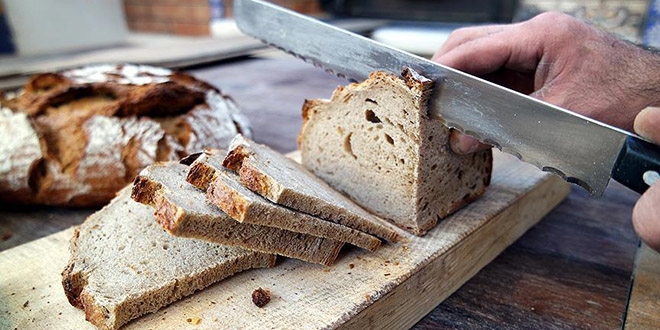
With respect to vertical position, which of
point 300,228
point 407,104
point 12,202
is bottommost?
point 12,202

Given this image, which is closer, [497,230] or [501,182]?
[497,230]

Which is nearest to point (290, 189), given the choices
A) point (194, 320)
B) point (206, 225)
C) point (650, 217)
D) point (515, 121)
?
point (206, 225)

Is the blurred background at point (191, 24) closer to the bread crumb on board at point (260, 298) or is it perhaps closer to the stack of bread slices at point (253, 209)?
the stack of bread slices at point (253, 209)

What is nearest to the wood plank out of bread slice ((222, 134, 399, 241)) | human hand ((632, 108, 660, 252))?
human hand ((632, 108, 660, 252))

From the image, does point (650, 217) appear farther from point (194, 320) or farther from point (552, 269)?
point (194, 320)

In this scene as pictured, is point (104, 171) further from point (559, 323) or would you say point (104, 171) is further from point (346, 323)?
point (559, 323)

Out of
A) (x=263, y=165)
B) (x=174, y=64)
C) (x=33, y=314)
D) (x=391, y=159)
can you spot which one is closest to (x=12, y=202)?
(x=33, y=314)

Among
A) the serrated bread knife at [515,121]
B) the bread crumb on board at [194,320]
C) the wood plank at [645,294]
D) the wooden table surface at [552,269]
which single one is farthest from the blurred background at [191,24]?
the wood plank at [645,294]
